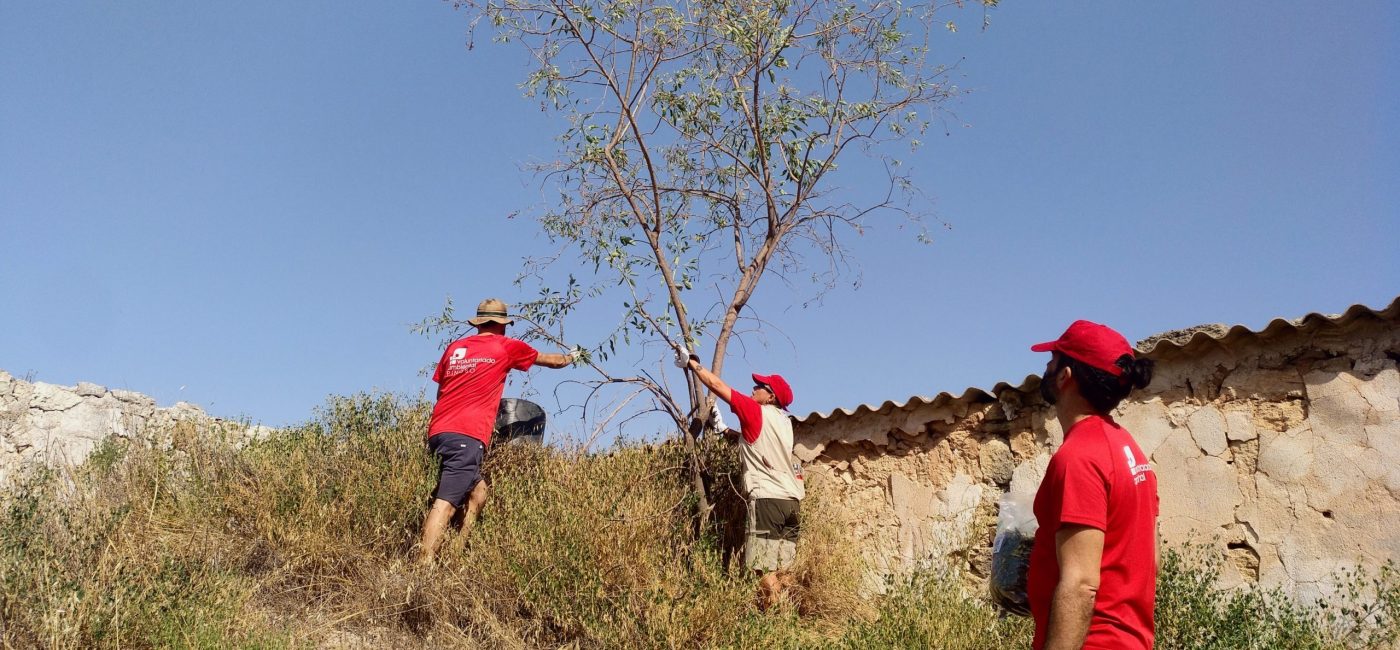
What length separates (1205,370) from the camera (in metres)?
5.95

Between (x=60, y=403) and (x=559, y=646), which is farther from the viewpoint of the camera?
(x=60, y=403)

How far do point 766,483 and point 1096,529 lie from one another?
394cm

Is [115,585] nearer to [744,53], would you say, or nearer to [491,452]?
[491,452]

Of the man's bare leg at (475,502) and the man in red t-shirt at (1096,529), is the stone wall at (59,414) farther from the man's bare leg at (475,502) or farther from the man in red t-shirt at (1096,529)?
the man in red t-shirt at (1096,529)

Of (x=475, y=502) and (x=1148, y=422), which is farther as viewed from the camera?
(x=475, y=502)

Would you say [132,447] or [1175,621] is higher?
[132,447]

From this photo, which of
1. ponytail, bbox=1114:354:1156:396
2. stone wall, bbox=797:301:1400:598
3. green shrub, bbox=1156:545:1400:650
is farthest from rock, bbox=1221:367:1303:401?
ponytail, bbox=1114:354:1156:396

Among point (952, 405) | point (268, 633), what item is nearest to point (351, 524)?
A: point (268, 633)

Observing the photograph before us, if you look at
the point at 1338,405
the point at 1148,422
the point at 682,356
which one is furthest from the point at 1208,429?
the point at 682,356

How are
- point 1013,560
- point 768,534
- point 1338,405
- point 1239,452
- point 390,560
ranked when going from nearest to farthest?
point 1013,560 → point 1338,405 → point 1239,452 → point 390,560 → point 768,534

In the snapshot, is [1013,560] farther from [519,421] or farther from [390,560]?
[519,421]

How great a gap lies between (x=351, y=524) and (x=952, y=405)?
13.3 ft

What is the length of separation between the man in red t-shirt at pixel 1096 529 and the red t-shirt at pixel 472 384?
173 inches

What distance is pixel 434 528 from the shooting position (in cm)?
590
